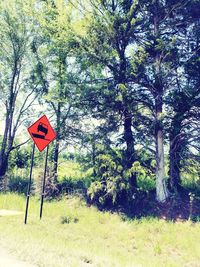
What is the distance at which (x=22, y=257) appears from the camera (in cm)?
543

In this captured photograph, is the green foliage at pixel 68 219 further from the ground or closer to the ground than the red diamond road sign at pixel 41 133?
closer to the ground

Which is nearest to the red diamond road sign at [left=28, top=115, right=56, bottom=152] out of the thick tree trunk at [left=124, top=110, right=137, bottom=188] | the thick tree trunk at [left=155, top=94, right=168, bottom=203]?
the thick tree trunk at [left=124, top=110, right=137, bottom=188]

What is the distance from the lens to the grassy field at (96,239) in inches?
239

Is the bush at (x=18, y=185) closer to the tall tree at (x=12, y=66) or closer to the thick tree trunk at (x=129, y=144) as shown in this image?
the tall tree at (x=12, y=66)

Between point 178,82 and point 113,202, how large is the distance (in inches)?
240

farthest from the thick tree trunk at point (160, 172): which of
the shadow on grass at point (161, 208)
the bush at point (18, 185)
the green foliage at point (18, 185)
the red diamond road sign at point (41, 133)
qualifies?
the bush at point (18, 185)

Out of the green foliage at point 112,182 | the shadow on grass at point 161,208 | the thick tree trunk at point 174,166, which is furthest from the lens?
the thick tree trunk at point 174,166

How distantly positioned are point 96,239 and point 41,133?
429cm

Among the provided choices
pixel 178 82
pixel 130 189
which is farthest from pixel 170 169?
pixel 178 82

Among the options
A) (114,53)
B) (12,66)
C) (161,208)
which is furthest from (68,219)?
(12,66)

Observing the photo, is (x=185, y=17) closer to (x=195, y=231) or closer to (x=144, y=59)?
(x=144, y=59)

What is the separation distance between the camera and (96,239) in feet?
32.0

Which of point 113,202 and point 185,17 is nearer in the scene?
point 113,202

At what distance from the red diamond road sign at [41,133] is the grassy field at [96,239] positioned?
2798 mm
